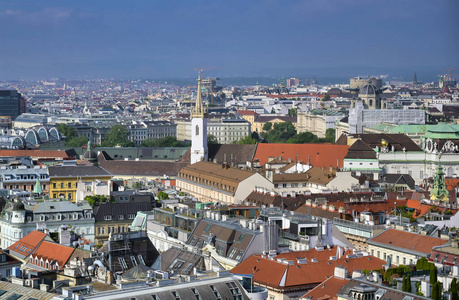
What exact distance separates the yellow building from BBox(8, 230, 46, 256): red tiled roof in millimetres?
28663

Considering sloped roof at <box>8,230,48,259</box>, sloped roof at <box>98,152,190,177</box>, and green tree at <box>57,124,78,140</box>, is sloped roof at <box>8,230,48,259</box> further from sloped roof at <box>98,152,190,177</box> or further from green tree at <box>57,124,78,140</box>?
green tree at <box>57,124,78,140</box>

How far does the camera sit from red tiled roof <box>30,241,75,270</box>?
46.0m

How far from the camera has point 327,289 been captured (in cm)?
3809

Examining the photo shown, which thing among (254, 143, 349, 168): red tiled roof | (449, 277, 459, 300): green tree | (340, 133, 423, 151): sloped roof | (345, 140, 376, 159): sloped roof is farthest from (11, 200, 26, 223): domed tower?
(340, 133, 423, 151): sloped roof

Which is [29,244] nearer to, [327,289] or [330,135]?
[327,289]

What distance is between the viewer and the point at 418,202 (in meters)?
64.1

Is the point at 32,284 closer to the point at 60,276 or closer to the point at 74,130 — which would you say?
the point at 60,276

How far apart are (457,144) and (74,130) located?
305ft

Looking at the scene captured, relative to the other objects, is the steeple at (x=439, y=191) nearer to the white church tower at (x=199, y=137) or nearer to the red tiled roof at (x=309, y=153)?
the red tiled roof at (x=309, y=153)

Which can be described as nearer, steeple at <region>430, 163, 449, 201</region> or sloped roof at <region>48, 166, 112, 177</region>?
steeple at <region>430, 163, 449, 201</region>

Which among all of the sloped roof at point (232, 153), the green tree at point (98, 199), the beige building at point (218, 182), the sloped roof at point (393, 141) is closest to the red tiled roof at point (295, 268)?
the green tree at point (98, 199)

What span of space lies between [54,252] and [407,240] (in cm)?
1602

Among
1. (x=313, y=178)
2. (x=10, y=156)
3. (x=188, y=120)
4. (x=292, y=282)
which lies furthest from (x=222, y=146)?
(x=188, y=120)

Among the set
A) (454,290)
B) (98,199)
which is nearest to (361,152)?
(98,199)
